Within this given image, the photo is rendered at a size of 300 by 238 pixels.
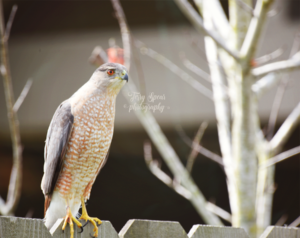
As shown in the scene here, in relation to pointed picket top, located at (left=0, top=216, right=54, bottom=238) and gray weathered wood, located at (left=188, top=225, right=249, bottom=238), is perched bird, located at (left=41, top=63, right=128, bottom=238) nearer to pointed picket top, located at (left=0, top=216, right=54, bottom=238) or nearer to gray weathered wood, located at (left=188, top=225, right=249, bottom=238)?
pointed picket top, located at (left=0, top=216, right=54, bottom=238)

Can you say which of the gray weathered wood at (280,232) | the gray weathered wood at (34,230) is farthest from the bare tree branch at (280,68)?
the gray weathered wood at (34,230)

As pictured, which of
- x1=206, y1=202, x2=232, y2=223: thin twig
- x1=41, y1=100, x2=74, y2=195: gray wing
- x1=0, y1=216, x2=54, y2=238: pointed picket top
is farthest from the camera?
x1=206, y1=202, x2=232, y2=223: thin twig

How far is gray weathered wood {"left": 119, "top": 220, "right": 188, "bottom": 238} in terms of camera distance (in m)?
1.67

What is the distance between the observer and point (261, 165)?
288cm

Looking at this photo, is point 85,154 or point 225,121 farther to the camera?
point 225,121

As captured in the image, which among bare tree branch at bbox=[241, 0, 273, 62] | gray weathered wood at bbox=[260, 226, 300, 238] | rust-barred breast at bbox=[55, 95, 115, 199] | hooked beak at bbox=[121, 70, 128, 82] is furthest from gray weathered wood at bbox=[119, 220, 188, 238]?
bare tree branch at bbox=[241, 0, 273, 62]

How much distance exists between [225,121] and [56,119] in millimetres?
1474

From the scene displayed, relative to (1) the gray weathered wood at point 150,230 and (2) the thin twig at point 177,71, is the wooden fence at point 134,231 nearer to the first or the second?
(1) the gray weathered wood at point 150,230

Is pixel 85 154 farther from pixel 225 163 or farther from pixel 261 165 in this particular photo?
pixel 261 165

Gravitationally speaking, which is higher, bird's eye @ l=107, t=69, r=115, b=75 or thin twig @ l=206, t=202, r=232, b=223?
bird's eye @ l=107, t=69, r=115, b=75

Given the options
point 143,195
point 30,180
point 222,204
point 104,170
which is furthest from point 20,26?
point 222,204

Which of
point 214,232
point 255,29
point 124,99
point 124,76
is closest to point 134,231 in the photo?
point 214,232

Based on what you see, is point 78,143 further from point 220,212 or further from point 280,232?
point 220,212

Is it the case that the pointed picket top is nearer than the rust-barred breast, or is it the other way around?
the pointed picket top
